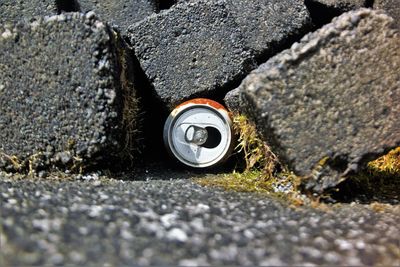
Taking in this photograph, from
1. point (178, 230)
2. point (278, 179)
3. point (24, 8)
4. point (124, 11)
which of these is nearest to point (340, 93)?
point (278, 179)

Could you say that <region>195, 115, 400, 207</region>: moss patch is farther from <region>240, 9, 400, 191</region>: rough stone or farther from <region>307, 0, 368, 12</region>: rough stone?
<region>307, 0, 368, 12</region>: rough stone

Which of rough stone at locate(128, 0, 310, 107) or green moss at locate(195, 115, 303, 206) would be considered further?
rough stone at locate(128, 0, 310, 107)

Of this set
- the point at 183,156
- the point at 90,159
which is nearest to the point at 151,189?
the point at 90,159

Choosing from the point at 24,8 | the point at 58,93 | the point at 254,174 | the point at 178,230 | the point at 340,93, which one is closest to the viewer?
the point at 178,230

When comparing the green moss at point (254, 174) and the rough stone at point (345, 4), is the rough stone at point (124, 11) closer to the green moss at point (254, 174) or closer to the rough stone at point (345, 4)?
the green moss at point (254, 174)

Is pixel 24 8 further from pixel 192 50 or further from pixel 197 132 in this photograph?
pixel 197 132

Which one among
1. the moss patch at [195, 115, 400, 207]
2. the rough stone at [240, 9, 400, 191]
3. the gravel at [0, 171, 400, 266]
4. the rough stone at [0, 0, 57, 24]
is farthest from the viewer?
the rough stone at [0, 0, 57, 24]

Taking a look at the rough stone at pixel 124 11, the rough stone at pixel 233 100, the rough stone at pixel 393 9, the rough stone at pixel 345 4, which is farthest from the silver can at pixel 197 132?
the rough stone at pixel 393 9

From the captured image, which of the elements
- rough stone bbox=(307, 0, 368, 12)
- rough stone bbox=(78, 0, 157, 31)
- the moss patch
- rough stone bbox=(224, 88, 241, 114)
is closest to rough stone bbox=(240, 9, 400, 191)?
Result: the moss patch
